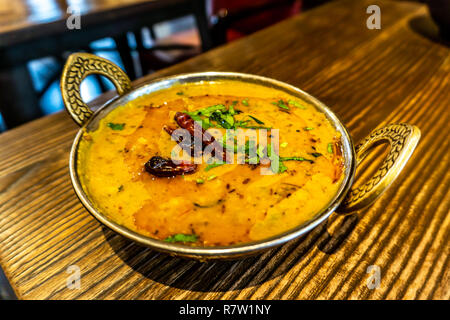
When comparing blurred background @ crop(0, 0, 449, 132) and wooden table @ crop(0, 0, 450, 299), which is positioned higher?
blurred background @ crop(0, 0, 449, 132)

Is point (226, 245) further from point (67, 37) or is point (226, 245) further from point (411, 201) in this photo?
point (67, 37)

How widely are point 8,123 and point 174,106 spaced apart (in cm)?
194

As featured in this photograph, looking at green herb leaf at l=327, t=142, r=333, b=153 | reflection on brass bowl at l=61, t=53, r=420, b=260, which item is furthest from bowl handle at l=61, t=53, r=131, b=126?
green herb leaf at l=327, t=142, r=333, b=153

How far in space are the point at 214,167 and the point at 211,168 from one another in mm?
11

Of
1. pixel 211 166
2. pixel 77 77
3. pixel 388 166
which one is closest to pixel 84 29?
pixel 77 77

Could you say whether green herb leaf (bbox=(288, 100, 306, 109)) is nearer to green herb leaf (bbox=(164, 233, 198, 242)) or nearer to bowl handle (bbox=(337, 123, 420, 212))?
bowl handle (bbox=(337, 123, 420, 212))

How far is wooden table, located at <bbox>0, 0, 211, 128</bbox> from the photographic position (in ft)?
7.48

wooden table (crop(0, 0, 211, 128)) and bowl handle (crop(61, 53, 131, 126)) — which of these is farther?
wooden table (crop(0, 0, 211, 128))

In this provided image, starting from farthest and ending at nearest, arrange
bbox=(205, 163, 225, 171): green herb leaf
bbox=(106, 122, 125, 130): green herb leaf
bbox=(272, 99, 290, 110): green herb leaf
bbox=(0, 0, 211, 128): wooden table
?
bbox=(0, 0, 211, 128): wooden table → bbox=(272, 99, 290, 110): green herb leaf → bbox=(106, 122, 125, 130): green herb leaf → bbox=(205, 163, 225, 171): green herb leaf

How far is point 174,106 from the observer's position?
1.27 meters

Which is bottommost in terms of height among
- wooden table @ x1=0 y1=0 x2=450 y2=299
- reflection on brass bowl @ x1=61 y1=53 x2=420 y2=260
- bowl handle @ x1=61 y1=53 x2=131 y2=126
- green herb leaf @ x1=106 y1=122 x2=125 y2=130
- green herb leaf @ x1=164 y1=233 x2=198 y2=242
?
wooden table @ x1=0 y1=0 x2=450 y2=299

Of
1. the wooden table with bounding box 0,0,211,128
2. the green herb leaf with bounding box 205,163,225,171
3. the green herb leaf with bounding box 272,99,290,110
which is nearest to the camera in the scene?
the green herb leaf with bounding box 205,163,225,171

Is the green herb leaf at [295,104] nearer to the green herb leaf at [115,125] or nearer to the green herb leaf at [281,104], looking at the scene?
the green herb leaf at [281,104]

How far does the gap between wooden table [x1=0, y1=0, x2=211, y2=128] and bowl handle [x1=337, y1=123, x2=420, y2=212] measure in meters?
2.41
